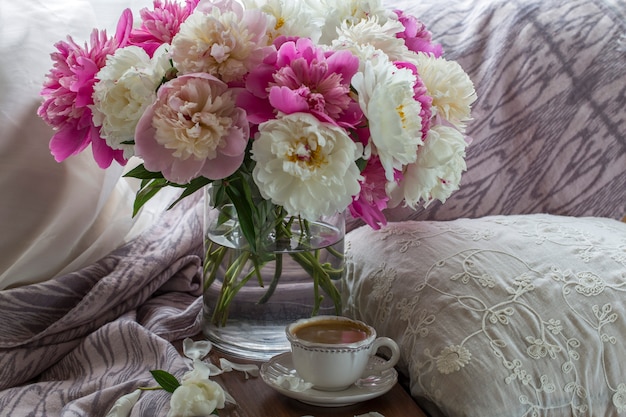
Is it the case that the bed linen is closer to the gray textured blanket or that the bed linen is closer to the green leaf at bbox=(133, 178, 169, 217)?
the gray textured blanket

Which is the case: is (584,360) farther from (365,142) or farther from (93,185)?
(93,185)

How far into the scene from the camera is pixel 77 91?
0.85m

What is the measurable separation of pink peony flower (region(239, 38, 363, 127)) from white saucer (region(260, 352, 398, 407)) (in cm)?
30

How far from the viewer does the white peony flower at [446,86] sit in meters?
0.89

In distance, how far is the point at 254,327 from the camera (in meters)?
1.01

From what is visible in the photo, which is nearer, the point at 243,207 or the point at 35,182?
the point at 243,207

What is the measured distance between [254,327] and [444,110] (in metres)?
0.35

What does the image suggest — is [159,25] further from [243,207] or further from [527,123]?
[527,123]

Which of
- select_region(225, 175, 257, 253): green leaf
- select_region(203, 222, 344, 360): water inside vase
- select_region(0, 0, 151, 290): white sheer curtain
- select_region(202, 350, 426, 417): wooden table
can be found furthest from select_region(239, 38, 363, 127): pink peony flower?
select_region(0, 0, 151, 290): white sheer curtain

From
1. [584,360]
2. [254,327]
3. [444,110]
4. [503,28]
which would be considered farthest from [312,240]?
[503,28]

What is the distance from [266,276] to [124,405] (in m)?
0.22

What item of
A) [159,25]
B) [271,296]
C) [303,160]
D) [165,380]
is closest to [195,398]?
[165,380]

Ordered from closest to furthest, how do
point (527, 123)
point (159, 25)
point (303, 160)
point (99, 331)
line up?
point (303, 160) < point (159, 25) < point (99, 331) < point (527, 123)

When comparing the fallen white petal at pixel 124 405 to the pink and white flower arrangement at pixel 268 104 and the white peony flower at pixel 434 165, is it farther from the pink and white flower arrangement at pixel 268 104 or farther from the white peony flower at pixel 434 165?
the white peony flower at pixel 434 165
